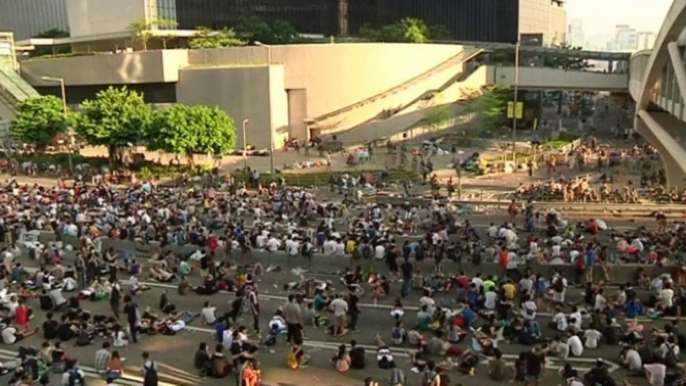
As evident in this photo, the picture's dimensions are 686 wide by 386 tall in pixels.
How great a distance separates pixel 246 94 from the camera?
2131 inches

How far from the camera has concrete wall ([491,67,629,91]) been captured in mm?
59719

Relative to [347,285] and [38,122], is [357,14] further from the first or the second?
[347,285]

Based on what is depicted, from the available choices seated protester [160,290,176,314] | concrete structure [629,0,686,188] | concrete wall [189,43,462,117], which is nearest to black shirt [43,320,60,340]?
seated protester [160,290,176,314]

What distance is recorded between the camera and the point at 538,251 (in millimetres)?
21531

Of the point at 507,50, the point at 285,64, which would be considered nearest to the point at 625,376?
the point at 285,64

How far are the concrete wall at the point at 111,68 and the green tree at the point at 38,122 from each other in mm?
10840

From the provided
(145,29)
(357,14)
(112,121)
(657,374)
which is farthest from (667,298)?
(357,14)

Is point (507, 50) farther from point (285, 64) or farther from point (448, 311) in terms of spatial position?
point (448, 311)

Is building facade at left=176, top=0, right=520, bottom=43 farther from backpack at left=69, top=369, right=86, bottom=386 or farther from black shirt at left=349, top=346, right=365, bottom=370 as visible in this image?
black shirt at left=349, top=346, right=365, bottom=370

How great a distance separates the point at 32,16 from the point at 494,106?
230 feet

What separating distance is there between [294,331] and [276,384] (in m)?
2.03

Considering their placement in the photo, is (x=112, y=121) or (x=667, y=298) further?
(x=112, y=121)

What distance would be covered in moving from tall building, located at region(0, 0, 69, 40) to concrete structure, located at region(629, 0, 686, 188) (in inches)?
3327

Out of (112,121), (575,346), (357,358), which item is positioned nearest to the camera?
(357,358)
